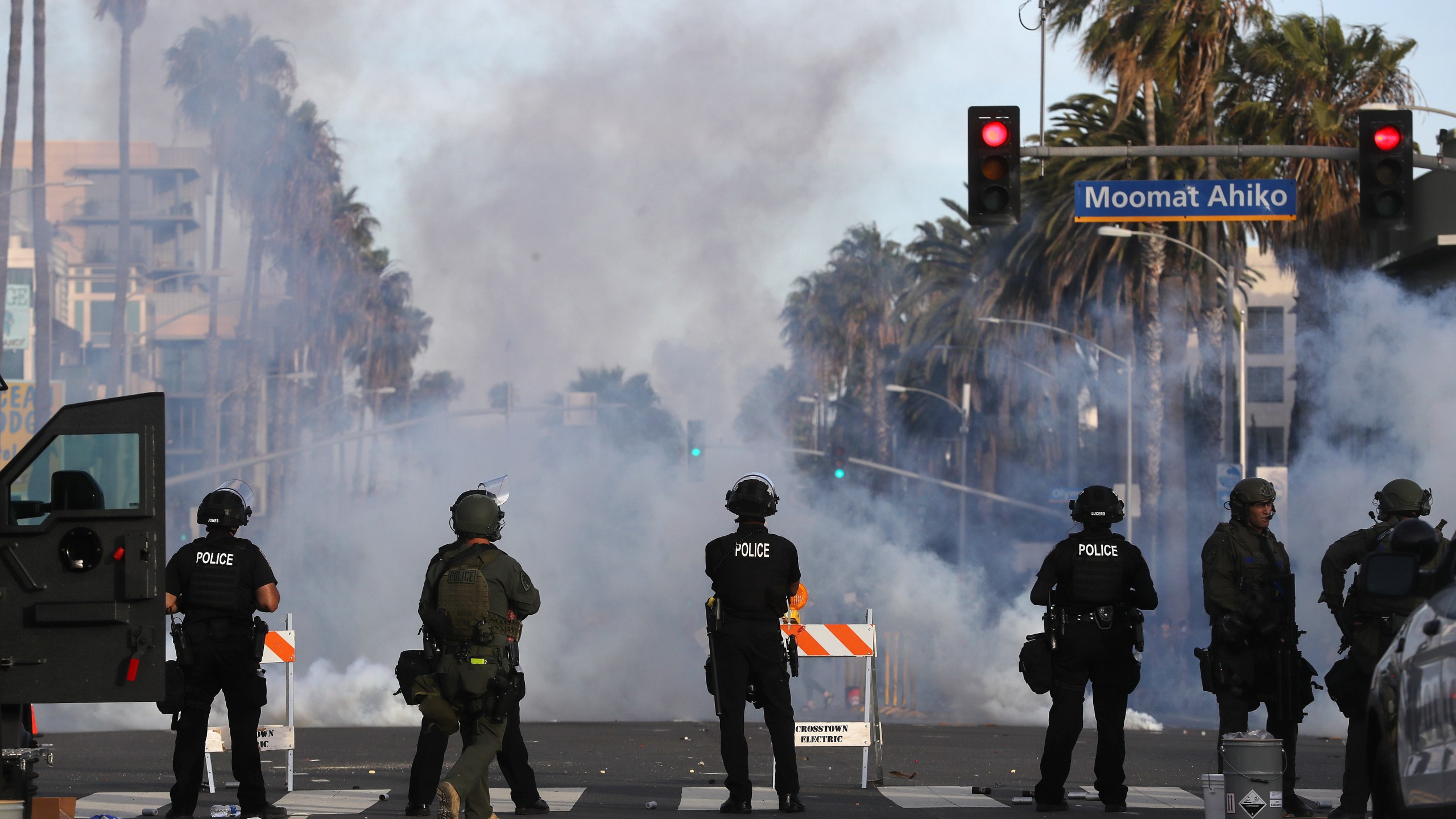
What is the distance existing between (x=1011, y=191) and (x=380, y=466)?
24.9m

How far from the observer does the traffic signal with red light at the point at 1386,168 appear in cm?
1496

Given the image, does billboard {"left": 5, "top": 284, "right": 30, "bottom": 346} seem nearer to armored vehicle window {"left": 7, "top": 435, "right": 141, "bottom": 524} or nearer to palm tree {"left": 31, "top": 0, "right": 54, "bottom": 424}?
palm tree {"left": 31, "top": 0, "right": 54, "bottom": 424}

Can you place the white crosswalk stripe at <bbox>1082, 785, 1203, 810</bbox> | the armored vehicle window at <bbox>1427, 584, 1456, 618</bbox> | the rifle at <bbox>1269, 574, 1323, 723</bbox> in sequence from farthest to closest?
the white crosswalk stripe at <bbox>1082, 785, 1203, 810</bbox> → the rifle at <bbox>1269, 574, 1323, 723</bbox> → the armored vehicle window at <bbox>1427, 584, 1456, 618</bbox>

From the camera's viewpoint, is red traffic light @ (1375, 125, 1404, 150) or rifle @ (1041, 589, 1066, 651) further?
red traffic light @ (1375, 125, 1404, 150)

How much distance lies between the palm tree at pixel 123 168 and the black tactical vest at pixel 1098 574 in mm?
28288

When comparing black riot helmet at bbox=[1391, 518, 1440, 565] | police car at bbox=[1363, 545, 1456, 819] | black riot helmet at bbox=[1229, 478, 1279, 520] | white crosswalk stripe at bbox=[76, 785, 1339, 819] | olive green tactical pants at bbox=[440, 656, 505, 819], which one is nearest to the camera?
police car at bbox=[1363, 545, 1456, 819]

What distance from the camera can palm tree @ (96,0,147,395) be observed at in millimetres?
34375

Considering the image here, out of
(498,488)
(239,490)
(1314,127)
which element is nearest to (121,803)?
(239,490)

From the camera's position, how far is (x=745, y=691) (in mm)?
10305

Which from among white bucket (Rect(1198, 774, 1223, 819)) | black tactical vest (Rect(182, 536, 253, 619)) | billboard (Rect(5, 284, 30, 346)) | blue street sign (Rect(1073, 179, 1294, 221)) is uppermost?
billboard (Rect(5, 284, 30, 346))

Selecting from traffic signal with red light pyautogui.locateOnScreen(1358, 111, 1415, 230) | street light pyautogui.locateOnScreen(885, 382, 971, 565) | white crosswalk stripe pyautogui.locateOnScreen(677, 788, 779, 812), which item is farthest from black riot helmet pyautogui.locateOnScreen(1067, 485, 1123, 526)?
street light pyautogui.locateOnScreen(885, 382, 971, 565)

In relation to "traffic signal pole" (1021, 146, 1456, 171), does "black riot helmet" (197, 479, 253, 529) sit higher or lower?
lower

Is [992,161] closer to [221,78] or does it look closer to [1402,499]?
[1402,499]

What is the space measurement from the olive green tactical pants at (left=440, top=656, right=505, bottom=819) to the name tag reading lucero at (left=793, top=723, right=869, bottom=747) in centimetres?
356
